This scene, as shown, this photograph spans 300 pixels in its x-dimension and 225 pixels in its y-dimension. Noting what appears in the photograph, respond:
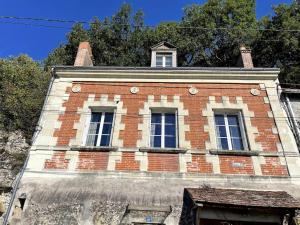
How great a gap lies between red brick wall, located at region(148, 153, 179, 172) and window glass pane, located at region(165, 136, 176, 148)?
46 cm

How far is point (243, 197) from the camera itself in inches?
264

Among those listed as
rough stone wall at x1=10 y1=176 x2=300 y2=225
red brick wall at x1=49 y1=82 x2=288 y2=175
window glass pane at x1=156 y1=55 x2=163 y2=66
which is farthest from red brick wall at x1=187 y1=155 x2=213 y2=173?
window glass pane at x1=156 y1=55 x2=163 y2=66

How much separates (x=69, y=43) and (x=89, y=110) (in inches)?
530

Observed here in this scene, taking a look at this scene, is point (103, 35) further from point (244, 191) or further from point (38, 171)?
point (244, 191)

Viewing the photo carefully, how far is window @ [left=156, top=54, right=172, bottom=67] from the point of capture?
1182 cm

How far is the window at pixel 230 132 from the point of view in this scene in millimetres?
8731

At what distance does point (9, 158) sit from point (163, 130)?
956cm

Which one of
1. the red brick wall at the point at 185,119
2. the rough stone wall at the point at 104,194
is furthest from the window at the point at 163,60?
the rough stone wall at the point at 104,194

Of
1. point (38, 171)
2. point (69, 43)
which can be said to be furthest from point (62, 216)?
point (69, 43)

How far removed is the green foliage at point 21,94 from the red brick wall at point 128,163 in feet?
38.4

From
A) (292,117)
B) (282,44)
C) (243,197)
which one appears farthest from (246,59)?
(282,44)

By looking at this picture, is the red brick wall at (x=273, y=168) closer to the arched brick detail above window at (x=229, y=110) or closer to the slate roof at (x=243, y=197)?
the arched brick detail above window at (x=229, y=110)

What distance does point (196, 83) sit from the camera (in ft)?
33.2

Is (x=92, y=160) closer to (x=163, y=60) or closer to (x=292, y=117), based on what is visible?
(x=163, y=60)
